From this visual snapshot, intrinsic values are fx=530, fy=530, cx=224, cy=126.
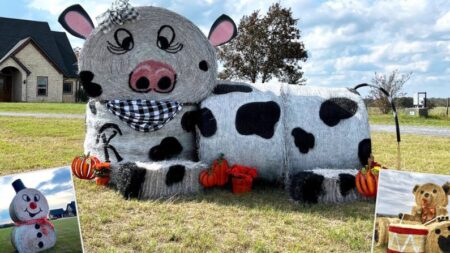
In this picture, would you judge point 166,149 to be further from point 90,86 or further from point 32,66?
point 32,66

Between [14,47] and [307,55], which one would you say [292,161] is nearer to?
[307,55]

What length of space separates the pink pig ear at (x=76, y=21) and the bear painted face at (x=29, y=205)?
12.9 feet

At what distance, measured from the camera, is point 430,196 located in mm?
1951

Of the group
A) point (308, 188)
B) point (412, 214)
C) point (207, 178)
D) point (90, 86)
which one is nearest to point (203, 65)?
point (90, 86)

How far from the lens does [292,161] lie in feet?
16.9

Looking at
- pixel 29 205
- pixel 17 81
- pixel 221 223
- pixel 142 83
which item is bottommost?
pixel 221 223

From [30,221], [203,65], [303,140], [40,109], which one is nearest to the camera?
[30,221]

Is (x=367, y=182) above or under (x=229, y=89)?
under

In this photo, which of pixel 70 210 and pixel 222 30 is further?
pixel 222 30

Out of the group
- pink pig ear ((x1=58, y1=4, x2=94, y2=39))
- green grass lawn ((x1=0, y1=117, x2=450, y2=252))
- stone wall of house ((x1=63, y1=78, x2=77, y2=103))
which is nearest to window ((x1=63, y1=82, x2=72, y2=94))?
stone wall of house ((x1=63, y1=78, x2=77, y2=103))

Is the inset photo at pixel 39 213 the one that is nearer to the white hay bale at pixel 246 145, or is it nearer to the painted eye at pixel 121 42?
the white hay bale at pixel 246 145

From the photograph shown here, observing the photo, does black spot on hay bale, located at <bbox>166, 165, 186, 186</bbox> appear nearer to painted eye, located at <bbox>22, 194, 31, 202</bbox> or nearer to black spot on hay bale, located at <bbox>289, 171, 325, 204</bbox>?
black spot on hay bale, located at <bbox>289, 171, 325, 204</bbox>

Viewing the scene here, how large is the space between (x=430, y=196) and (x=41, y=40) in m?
34.1

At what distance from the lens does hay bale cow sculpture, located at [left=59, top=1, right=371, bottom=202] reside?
516cm
